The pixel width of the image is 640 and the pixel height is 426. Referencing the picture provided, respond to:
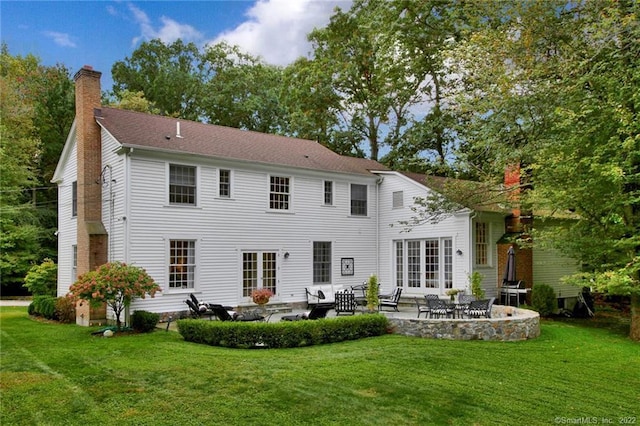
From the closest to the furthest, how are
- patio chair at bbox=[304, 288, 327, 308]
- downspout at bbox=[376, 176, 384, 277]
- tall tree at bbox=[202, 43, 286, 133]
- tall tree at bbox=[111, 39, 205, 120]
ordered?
patio chair at bbox=[304, 288, 327, 308] → downspout at bbox=[376, 176, 384, 277] → tall tree at bbox=[202, 43, 286, 133] → tall tree at bbox=[111, 39, 205, 120]

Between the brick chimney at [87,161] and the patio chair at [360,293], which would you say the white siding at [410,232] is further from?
the brick chimney at [87,161]

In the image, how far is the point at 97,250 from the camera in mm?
15203

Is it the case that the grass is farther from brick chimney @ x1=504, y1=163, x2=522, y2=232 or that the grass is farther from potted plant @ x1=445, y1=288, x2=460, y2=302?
brick chimney @ x1=504, y1=163, x2=522, y2=232

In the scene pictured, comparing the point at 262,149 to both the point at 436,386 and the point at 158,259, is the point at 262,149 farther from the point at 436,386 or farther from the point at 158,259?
the point at 436,386

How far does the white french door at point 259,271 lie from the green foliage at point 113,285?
407cm

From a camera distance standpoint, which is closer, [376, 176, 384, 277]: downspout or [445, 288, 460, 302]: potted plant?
[445, 288, 460, 302]: potted plant

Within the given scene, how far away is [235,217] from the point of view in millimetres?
16906

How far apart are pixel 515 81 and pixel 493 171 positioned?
4426 millimetres

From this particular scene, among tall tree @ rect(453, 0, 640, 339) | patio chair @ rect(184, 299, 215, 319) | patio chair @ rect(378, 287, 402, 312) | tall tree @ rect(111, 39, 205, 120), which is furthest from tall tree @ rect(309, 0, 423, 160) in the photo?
patio chair @ rect(184, 299, 215, 319)

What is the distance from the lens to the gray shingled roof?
1574 centimetres

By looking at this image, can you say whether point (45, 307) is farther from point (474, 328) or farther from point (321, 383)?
point (474, 328)

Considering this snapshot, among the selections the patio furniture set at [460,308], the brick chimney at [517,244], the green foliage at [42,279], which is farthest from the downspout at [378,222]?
the green foliage at [42,279]

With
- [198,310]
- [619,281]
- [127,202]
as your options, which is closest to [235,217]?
[127,202]

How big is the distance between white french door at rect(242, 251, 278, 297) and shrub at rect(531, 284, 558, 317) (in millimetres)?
8996
